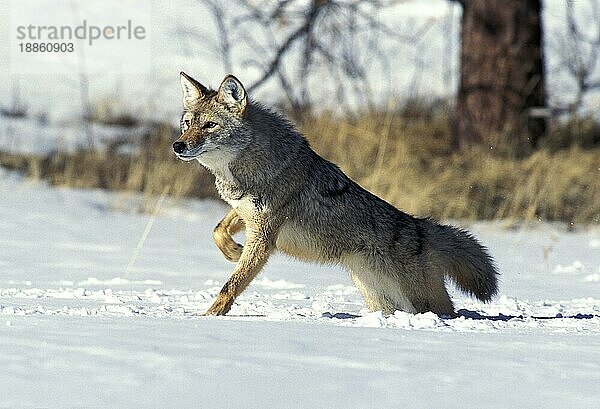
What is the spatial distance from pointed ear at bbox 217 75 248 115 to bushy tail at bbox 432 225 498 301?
1265 millimetres

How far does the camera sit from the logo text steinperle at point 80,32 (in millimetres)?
13688

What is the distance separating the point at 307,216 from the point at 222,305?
71 centimetres

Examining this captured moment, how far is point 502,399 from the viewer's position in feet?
10.1

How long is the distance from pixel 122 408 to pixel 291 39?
9284 millimetres

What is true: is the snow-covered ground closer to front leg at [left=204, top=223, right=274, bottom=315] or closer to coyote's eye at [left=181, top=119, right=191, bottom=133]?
front leg at [left=204, top=223, right=274, bottom=315]

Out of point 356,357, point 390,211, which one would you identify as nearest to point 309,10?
point 390,211

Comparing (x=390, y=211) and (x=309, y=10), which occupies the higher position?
(x=309, y=10)

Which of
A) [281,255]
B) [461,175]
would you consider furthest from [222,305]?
[461,175]

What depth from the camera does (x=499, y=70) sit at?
11.6 m

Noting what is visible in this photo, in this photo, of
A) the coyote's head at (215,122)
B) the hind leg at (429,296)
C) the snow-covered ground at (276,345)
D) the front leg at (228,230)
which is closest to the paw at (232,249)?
the front leg at (228,230)

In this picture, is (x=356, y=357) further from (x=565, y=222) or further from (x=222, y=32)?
(x=222, y=32)

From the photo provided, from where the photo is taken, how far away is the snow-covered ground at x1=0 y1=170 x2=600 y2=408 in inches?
119

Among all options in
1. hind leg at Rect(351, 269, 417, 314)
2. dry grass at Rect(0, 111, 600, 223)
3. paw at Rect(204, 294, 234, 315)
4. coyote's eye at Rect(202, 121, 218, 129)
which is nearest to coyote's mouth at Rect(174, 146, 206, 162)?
coyote's eye at Rect(202, 121, 218, 129)

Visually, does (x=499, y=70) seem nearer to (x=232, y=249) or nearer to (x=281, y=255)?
(x=281, y=255)
